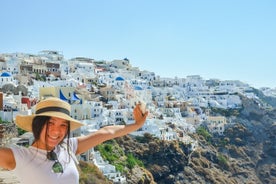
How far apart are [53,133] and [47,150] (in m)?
0.10

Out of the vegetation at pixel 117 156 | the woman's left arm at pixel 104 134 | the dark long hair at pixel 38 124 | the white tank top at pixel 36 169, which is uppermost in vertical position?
the dark long hair at pixel 38 124

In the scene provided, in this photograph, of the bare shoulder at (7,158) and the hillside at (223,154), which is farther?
the hillside at (223,154)

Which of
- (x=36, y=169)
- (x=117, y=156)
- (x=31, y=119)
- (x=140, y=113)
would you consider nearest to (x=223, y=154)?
(x=117, y=156)

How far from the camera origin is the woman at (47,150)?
8.31 feet

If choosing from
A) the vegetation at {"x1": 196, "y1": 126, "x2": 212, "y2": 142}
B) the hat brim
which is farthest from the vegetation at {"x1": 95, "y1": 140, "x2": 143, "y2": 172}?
the hat brim

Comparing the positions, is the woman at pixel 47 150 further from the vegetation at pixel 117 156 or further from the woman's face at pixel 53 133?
the vegetation at pixel 117 156

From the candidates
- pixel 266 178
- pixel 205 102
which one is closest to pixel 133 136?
pixel 266 178

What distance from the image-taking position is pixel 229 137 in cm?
5938

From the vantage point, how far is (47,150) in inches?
104

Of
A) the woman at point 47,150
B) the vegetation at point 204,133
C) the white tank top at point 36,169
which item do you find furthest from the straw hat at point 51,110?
the vegetation at point 204,133

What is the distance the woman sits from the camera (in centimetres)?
253

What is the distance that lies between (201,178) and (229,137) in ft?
61.0

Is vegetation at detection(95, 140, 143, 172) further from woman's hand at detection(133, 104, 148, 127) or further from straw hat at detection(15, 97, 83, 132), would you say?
straw hat at detection(15, 97, 83, 132)

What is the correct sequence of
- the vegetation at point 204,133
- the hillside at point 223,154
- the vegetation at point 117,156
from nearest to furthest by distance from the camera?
the vegetation at point 117,156 → the hillside at point 223,154 → the vegetation at point 204,133
